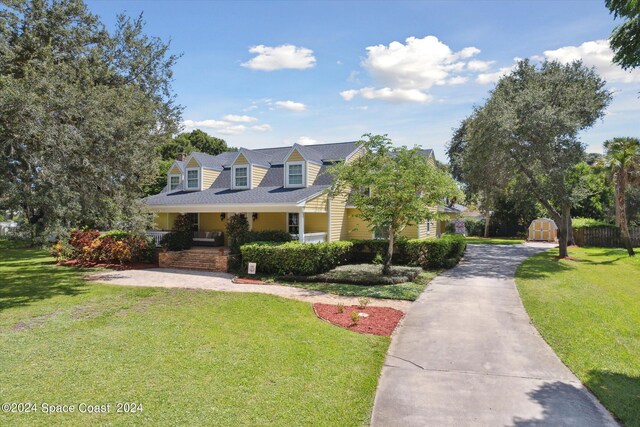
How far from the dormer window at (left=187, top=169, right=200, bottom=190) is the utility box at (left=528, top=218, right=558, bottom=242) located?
33.6 meters

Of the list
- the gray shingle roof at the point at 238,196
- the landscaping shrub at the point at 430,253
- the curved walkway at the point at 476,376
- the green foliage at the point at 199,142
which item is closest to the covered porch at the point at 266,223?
the gray shingle roof at the point at 238,196

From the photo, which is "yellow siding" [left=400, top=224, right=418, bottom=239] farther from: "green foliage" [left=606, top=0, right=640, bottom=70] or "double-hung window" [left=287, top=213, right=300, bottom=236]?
"green foliage" [left=606, top=0, right=640, bottom=70]

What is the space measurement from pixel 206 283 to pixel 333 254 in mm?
5840

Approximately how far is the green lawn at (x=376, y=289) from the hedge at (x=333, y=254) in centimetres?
117

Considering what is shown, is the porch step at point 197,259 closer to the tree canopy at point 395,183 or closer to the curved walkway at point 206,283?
the curved walkway at point 206,283

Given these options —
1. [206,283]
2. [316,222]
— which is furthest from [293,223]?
[206,283]

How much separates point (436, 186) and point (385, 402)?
11.3m

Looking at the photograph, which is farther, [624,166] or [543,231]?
[543,231]

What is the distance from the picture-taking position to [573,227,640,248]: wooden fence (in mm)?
30375

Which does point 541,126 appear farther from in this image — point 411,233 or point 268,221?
point 268,221

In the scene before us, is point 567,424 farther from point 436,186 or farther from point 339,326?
point 436,186

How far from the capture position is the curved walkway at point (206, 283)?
40.4 ft

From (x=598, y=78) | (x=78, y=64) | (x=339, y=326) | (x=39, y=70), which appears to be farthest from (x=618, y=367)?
(x=598, y=78)

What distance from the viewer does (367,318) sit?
1002cm
